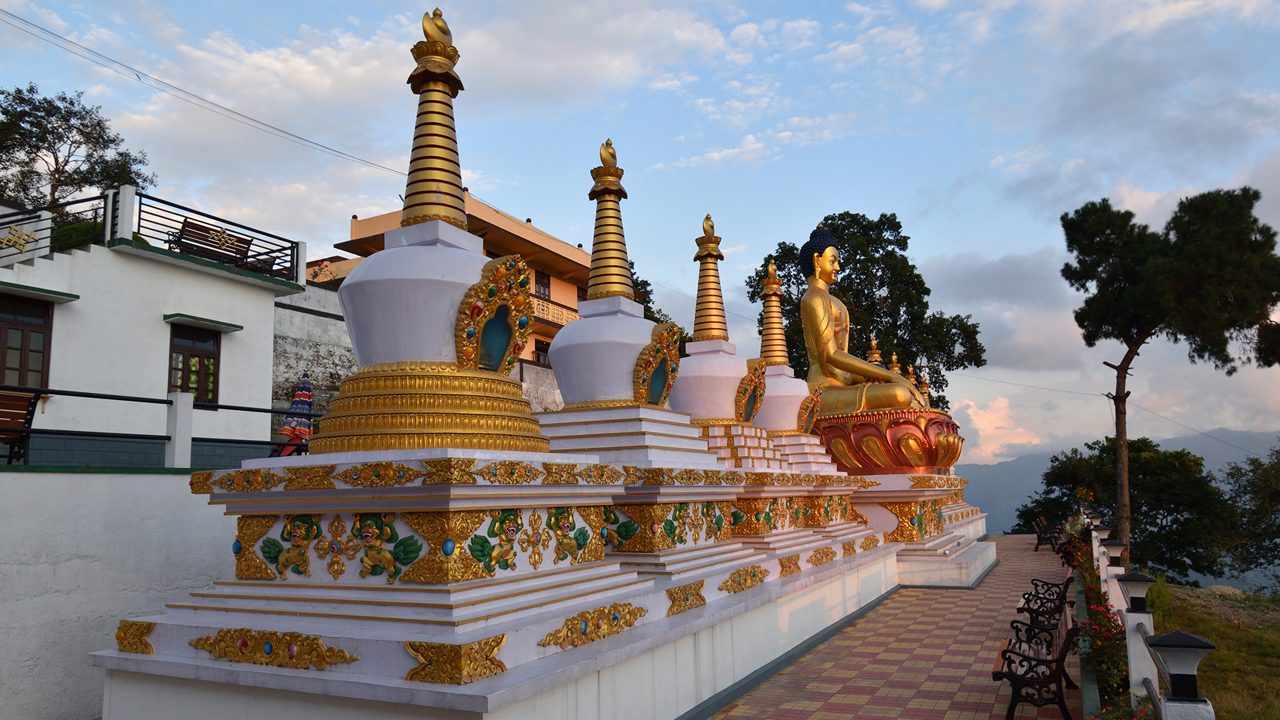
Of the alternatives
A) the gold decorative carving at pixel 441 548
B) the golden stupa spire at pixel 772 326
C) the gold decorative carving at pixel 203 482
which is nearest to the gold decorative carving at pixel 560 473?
the gold decorative carving at pixel 441 548

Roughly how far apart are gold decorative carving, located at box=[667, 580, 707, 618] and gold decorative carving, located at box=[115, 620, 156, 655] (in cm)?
A: 455

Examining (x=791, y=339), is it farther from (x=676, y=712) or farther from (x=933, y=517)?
(x=676, y=712)

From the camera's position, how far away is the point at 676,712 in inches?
323

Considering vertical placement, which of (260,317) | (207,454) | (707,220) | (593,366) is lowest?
(207,454)

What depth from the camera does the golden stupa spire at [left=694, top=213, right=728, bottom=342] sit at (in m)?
14.9

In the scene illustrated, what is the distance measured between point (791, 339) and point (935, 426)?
13602 mm

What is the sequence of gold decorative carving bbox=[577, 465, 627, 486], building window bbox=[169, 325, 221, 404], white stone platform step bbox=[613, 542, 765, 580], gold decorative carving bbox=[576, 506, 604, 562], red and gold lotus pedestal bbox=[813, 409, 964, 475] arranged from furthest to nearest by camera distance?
red and gold lotus pedestal bbox=[813, 409, 964, 475] → building window bbox=[169, 325, 221, 404] → white stone platform step bbox=[613, 542, 765, 580] → gold decorative carving bbox=[576, 506, 604, 562] → gold decorative carving bbox=[577, 465, 627, 486]

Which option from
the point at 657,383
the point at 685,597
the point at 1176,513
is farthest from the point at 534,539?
the point at 1176,513

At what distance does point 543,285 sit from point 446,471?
30.6m

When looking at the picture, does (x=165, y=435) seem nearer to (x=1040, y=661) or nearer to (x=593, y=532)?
(x=593, y=532)

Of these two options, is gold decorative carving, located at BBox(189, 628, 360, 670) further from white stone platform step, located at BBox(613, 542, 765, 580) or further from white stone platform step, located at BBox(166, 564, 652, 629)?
white stone platform step, located at BBox(613, 542, 765, 580)

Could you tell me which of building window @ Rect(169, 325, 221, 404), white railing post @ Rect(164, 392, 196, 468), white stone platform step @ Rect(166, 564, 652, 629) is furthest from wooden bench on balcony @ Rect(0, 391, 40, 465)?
white stone platform step @ Rect(166, 564, 652, 629)

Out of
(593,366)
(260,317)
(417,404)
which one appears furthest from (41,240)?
(417,404)

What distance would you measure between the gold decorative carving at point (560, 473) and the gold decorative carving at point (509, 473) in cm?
18
